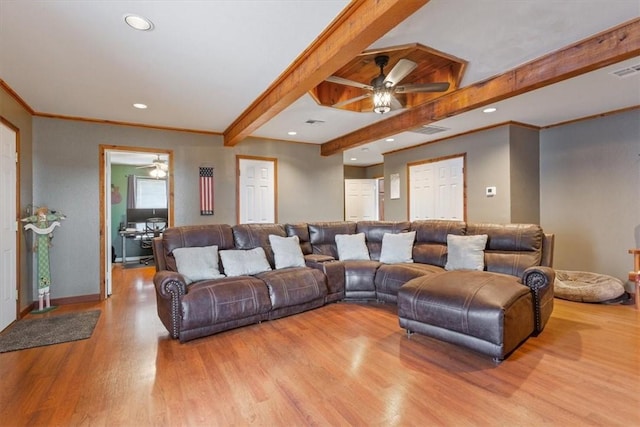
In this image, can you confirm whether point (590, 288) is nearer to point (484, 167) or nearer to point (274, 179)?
point (484, 167)

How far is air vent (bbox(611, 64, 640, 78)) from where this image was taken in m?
3.01

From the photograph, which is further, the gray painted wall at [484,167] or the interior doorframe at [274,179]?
the interior doorframe at [274,179]

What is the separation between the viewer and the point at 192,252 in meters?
3.43

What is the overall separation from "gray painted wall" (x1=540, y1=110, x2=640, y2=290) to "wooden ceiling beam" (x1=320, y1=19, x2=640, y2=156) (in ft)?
8.22

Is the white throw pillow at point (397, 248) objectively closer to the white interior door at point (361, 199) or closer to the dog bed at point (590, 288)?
the dog bed at point (590, 288)

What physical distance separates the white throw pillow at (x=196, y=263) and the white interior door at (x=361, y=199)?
5359 mm

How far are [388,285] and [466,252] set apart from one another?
3.23 ft

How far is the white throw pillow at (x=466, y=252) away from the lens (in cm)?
364

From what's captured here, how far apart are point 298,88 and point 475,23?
145 cm

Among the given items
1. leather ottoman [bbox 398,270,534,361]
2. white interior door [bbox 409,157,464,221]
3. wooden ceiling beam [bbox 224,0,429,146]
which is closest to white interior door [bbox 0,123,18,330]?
wooden ceiling beam [bbox 224,0,429,146]

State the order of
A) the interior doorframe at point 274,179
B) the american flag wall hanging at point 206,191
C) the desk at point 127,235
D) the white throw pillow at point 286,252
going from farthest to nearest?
1. the desk at point 127,235
2. the interior doorframe at point 274,179
3. the american flag wall hanging at point 206,191
4. the white throw pillow at point 286,252

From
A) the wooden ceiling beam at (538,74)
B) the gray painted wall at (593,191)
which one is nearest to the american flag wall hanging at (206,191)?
the wooden ceiling beam at (538,74)

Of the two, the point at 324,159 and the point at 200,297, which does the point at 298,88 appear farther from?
the point at 324,159

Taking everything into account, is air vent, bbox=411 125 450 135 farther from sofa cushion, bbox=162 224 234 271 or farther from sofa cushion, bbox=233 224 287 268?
sofa cushion, bbox=162 224 234 271
